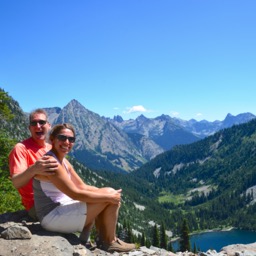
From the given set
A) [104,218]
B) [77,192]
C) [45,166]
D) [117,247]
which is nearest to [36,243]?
[77,192]

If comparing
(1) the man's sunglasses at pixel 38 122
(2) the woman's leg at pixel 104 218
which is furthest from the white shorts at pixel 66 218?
(1) the man's sunglasses at pixel 38 122

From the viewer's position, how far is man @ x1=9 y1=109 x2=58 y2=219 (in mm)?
11375

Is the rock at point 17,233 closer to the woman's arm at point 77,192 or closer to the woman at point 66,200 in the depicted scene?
the woman at point 66,200

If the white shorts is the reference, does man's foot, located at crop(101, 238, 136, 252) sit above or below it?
below

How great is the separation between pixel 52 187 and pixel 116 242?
12.2 feet

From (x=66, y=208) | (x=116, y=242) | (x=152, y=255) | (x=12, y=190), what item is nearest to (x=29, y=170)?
(x=66, y=208)

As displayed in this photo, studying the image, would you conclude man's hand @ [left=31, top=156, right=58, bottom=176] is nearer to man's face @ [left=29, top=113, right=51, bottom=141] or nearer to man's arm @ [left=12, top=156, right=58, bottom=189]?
man's arm @ [left=12, top=156, right=58, bottom=189]

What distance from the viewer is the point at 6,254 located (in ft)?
37.0

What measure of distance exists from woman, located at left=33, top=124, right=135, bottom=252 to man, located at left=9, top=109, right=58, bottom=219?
362mm

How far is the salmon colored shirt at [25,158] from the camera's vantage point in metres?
12.2

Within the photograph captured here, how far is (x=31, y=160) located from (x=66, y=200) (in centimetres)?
218

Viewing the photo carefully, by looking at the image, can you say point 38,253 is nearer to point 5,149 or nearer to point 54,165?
point 54,165

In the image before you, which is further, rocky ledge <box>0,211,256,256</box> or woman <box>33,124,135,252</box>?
woman <box>33,124,135,252</box>

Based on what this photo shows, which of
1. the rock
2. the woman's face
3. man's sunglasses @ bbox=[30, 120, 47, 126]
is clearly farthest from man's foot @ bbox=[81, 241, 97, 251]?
man's sunglasses @ bbox=[30, 120, 47, 126]
